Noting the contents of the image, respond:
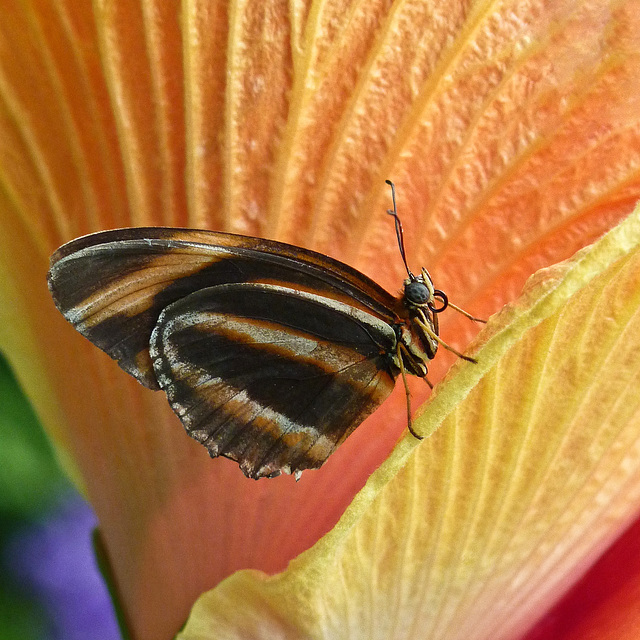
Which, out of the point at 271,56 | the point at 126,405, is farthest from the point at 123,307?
the point at 271,56

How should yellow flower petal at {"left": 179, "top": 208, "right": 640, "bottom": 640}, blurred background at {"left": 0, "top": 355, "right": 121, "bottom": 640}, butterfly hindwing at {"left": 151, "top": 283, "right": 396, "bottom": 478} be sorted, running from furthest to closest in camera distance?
1. blurred background at {"left": 0, "top": 355, "right": 121, "bottom": 640}
2. butterfly hindwing at {"left": 151, "top": 283, "right": 396, "bottom": 478}
3. yellow flower petal at {"left": 179, "top": 208, "right": 640, "bottom": 640}

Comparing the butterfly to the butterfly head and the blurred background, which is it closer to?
the butterfly head

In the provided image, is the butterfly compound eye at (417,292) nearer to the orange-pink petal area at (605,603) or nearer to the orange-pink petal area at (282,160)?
the orange-pink petal area at (282,160)

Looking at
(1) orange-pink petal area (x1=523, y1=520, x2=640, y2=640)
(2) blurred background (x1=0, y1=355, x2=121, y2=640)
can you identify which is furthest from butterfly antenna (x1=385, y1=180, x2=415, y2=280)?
(2) blurred background (x1=0, y1=355, x2=121, y2=640)

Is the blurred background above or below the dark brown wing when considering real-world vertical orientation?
below

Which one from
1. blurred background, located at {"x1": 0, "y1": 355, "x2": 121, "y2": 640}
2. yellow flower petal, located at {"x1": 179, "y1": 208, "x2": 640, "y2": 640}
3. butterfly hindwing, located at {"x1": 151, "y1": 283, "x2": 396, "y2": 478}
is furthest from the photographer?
blurred background, located at {"x1": 0, "y1": 355, "x2": 121, "y2": 640}
